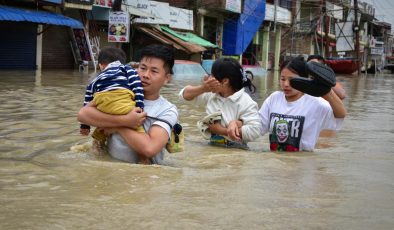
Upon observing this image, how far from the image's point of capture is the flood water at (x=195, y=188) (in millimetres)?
2213

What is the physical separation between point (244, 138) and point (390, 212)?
74.8 inches

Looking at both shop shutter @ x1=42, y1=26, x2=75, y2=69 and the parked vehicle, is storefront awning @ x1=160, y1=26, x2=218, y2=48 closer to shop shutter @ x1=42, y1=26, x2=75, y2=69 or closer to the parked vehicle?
the parked vehicle

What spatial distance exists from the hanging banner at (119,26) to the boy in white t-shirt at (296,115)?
51.2ft

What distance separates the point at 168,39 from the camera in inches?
902

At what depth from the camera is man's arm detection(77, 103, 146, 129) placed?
307cm

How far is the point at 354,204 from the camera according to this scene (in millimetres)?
2574

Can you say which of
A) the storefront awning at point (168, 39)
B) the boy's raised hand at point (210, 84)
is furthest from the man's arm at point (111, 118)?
the storefront awning at point (168, 39)

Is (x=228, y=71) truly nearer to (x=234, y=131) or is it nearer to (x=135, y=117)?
(x=234, y=131)

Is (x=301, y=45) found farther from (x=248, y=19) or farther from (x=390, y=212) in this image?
(x=390, y=212)

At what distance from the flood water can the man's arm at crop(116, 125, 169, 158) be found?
13 cm

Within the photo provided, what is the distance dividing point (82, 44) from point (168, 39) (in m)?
4.04

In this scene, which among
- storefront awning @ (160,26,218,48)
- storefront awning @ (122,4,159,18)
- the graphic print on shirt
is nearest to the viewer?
the graphic print on shirt

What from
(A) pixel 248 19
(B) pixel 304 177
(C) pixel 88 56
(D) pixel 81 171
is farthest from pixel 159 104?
(A) pixel 248 19

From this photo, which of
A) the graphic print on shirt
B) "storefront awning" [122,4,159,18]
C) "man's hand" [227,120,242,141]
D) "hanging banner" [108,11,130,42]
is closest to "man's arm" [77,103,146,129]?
"man's hand" [227,120,242,141]
